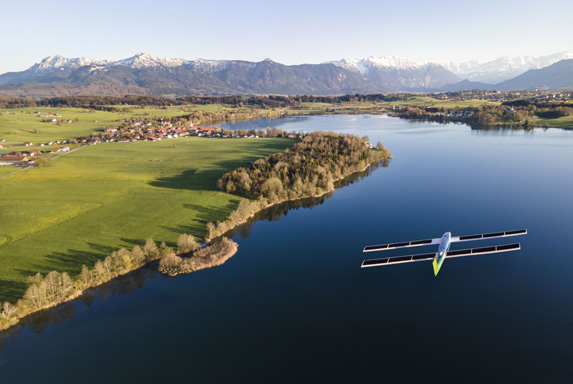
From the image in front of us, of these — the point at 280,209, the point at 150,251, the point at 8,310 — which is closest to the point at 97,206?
the point at 150,251

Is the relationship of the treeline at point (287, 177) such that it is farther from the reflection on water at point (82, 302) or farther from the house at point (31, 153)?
the house at point (31, 153)

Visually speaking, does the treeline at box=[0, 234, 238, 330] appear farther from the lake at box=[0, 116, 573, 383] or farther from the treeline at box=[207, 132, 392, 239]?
the treeline at box=[207, 132, 392, 239]

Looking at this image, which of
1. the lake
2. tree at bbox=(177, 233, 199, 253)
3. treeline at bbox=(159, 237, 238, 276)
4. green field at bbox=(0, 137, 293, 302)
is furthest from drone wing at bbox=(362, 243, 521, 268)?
green field at bbox=(0, 137, 293, 302)

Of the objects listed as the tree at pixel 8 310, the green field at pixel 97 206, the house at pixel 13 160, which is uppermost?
the house at pixel 13 160

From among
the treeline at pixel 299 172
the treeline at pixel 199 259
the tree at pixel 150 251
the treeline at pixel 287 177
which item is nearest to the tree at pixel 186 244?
the treeline at pixel 199 259

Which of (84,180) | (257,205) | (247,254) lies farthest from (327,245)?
(84,180)

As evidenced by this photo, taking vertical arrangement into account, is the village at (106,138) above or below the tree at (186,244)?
above

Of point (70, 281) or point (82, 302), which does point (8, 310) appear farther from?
point (82, 302)
